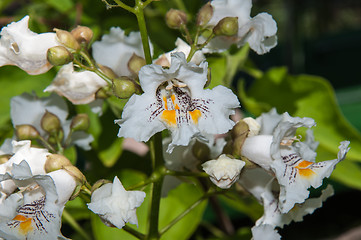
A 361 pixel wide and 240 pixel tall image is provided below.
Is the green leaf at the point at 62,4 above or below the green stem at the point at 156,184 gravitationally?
above

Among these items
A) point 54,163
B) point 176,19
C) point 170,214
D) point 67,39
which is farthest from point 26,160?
point 170,214

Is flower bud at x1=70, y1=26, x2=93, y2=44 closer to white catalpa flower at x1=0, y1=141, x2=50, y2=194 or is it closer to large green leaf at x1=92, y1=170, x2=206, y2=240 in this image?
white catalpa flower at x1=0, y1=141, x2=50, y2=194

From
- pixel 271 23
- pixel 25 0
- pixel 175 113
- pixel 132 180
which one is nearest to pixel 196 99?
pixel 175 113

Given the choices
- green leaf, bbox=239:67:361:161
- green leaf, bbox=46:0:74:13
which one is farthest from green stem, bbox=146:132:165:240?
green leaf, bbox=46:0:74:13

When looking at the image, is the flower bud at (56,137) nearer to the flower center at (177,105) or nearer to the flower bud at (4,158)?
the flower bud at (4,158)

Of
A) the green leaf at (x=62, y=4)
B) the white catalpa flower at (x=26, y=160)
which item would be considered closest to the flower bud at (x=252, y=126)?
the white catalpa flower at (x=26, y=160)
